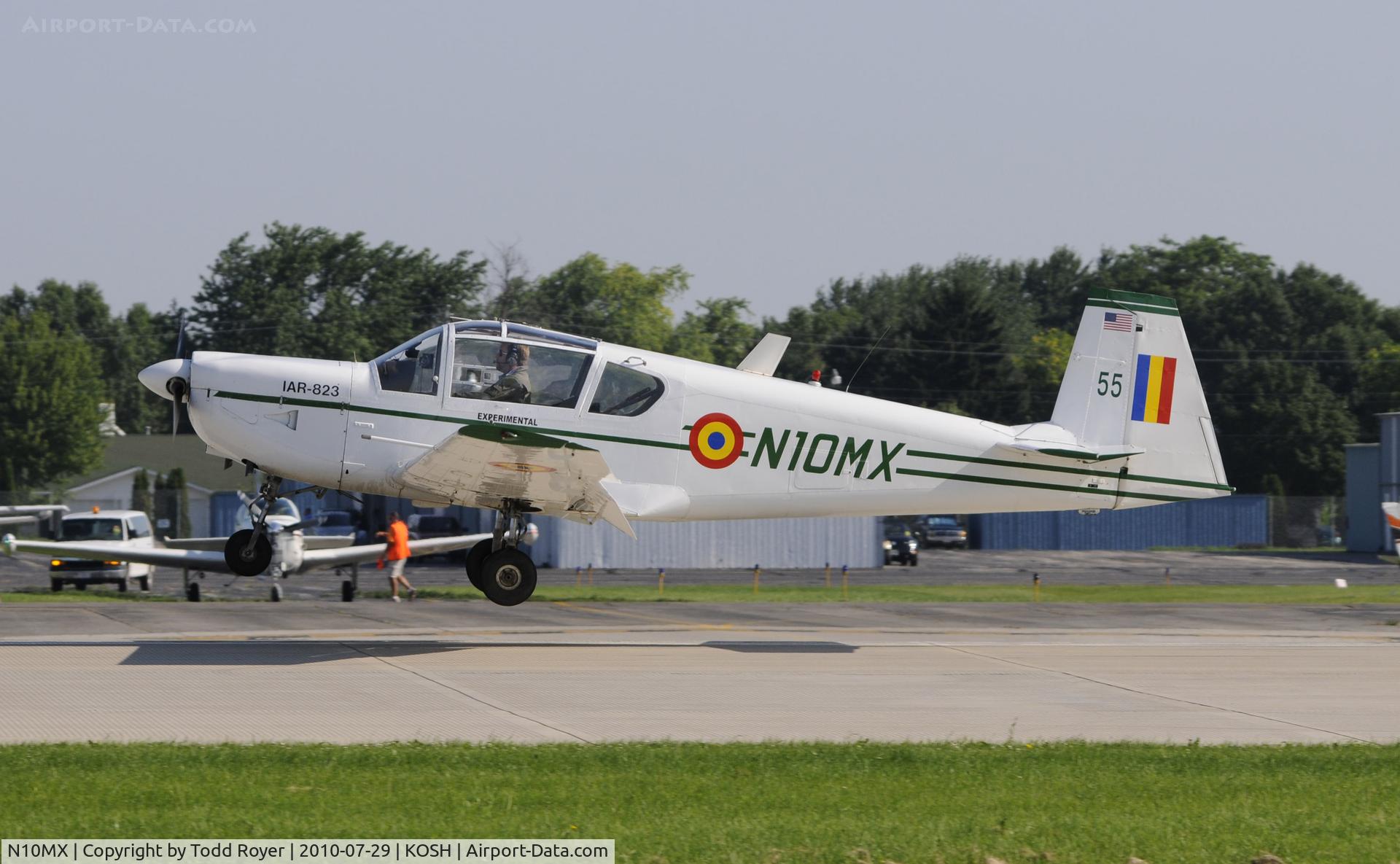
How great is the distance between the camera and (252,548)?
1393 cm

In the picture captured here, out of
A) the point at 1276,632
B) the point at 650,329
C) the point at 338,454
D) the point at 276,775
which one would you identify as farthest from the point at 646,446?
the point at 650,329

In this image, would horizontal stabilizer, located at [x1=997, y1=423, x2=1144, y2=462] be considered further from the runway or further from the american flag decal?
the runway

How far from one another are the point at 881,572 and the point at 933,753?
98.7 feet

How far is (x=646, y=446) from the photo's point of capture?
14453 millimetres

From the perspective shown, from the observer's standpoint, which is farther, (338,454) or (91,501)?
(91,501)

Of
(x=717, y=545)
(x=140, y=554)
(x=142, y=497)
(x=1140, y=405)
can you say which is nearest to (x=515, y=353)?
(x=1140, y=405)

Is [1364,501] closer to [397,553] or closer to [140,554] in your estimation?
[397,553]

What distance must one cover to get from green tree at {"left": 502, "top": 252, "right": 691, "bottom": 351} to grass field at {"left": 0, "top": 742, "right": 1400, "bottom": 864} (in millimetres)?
68517

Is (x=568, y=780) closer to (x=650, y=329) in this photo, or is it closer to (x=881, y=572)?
(x=881, y=572)

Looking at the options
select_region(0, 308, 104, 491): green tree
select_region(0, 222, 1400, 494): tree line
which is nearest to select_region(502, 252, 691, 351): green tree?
select_region(0, 222, 1400, 494): tree line

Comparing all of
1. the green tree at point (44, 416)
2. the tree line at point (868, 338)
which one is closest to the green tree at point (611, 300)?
the tree line at point (868, 338)

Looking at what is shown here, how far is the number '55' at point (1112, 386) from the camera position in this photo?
51.0 ft

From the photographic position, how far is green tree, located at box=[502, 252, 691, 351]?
7956 cm

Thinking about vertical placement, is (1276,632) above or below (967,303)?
below
